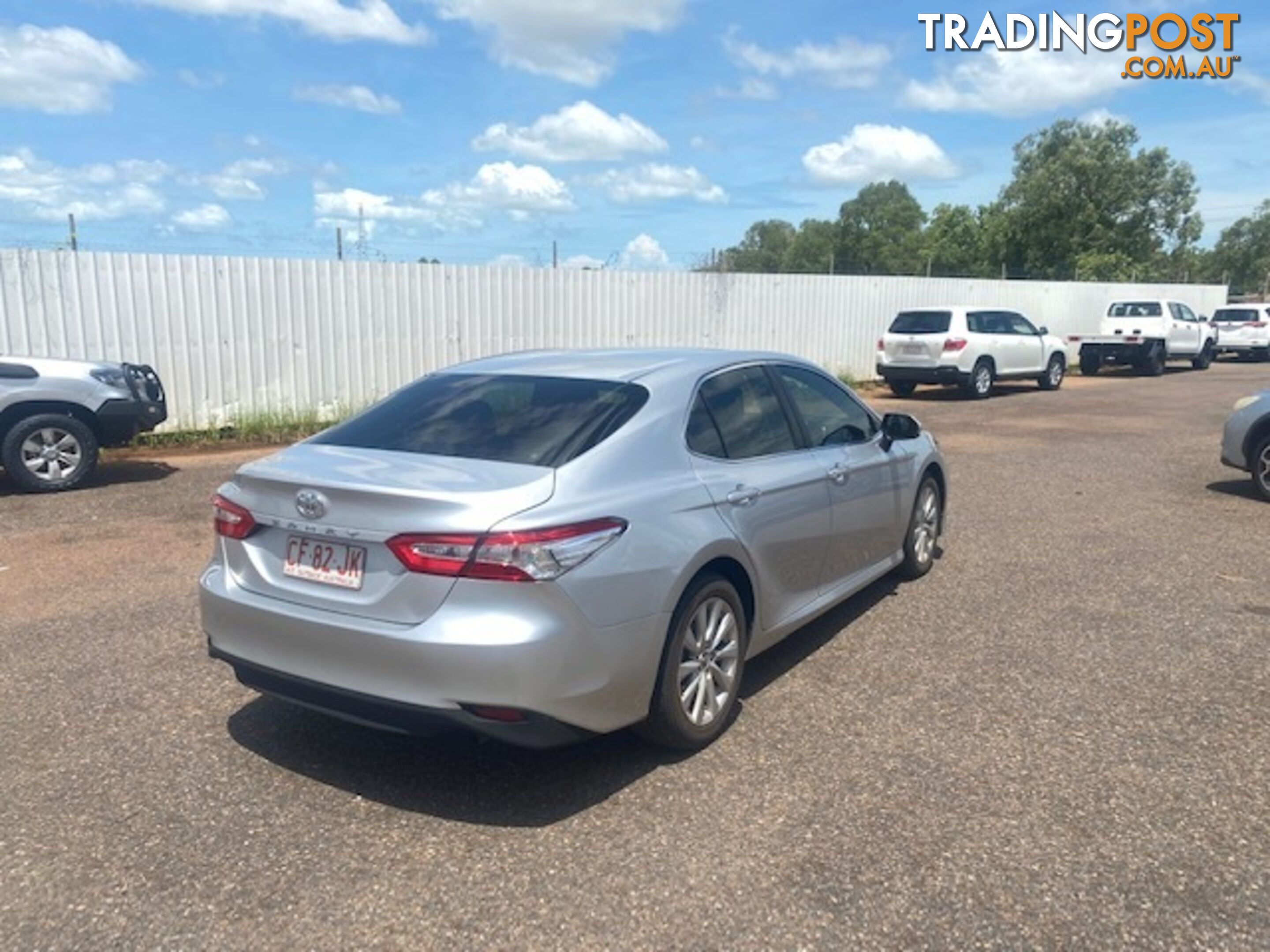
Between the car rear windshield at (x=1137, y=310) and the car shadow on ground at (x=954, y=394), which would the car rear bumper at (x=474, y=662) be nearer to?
the car shadow on ground at (x=954, y=394)

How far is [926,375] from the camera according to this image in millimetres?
18359

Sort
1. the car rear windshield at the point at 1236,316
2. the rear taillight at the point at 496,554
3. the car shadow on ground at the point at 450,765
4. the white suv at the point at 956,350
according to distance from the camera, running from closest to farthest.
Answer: the rear taillight at the point at 496,554, the car shadow on ground at the point at 450,765, the white suv at the point at 956,350, the car rear windshield at the point at 1236,316

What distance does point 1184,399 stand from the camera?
1864cm

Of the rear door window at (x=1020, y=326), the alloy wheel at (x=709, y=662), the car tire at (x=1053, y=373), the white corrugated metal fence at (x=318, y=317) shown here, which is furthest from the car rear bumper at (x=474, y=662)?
the car tire at (x=1053, y=373)

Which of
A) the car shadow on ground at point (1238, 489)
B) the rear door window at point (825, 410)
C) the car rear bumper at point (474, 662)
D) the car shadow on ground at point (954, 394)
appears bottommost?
the car shadow on ground at point (954, 394)

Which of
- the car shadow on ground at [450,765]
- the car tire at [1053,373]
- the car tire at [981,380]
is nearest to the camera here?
the car shadow on ground at [450,765]

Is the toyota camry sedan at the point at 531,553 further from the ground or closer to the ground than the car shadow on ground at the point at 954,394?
further from the ground

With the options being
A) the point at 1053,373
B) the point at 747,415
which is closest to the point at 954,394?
the point at 1053,373

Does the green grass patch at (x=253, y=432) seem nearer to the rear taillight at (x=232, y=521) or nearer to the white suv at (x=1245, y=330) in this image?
the rear taillight at (x=232, y=521)

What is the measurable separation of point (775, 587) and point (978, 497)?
17.7ft

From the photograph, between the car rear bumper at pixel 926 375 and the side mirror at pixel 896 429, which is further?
the car rear bumper at pixel 926 375

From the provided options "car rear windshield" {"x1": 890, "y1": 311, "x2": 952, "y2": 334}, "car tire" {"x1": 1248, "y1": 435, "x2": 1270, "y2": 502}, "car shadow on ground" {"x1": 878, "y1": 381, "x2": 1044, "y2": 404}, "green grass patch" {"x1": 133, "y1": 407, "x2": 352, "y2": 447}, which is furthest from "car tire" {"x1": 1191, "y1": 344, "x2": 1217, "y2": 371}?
"green grass patch" {"x1": 133, "y1": 407, "x2": 352, "y2": 447}

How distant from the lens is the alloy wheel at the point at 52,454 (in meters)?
8.60

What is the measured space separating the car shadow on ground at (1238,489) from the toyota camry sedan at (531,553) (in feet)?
21.2
